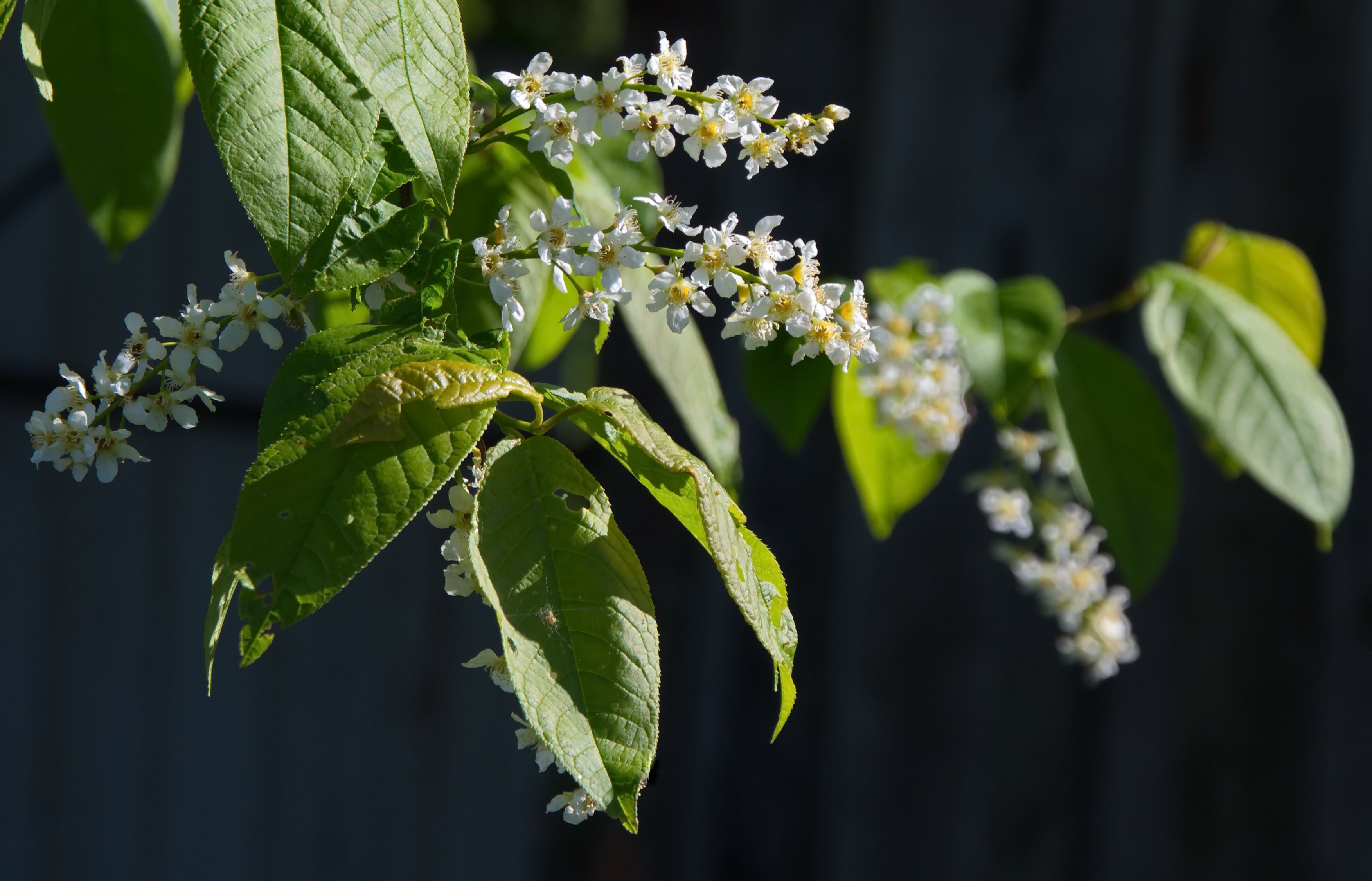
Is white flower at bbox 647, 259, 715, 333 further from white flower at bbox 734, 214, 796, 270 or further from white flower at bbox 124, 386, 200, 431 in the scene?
white flower at bbox 124, 386, 200, 431

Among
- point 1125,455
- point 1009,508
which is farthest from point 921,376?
point 1009,508

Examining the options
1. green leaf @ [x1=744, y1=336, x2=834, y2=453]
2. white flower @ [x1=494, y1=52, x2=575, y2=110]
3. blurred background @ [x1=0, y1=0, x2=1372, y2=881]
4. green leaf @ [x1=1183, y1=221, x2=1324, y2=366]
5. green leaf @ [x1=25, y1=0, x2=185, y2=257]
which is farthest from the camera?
blurred background @ [x1=0, y1=0, x2=1372, y2=881]

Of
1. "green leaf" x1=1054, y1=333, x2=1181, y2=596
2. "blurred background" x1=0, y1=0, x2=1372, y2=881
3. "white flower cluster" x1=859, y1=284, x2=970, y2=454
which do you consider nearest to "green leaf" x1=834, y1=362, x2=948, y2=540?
"white flower cluster" x1=859, y1=284, x2=970, y2=454

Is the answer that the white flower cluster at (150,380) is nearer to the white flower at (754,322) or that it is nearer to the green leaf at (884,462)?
the white flower at (754,322)

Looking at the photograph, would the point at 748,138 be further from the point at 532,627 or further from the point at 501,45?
the point at 501,45

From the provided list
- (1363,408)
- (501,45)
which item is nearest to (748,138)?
(1363,408)

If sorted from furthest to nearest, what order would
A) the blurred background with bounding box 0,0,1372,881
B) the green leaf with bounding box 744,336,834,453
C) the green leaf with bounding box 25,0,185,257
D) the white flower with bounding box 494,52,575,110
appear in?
the blurred background with bounding box 0,0,1372,881 < the green leaf with bounding box 744,336,834,453 < the green leaf with bounding box 25,0,185,257 < the white flower with bounding box 494,52,575,110
